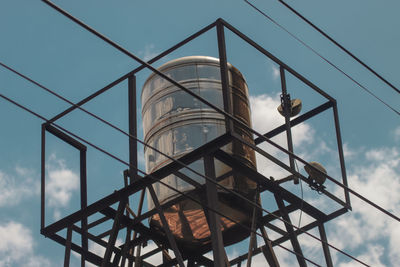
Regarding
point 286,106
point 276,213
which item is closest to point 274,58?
point 286,106

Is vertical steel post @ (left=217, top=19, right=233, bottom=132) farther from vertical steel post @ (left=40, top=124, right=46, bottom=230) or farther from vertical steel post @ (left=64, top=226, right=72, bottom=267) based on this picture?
vertical steel post @ (left=40, top=124, right=46, bottom=230)

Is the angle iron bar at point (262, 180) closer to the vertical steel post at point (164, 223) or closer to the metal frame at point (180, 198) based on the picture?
the metal frame at point (180, 198)

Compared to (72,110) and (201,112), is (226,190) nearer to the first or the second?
(201,112)

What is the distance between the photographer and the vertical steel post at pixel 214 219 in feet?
45.0

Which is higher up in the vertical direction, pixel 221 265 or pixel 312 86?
pixel 312 86

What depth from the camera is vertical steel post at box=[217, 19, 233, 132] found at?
47.3 ft

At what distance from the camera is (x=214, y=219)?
14.1 m

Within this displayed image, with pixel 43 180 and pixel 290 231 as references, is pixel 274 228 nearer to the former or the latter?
pixel 290 231

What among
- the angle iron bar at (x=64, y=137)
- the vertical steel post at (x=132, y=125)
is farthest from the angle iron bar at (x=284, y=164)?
the angle iron bar at (x=64, y=137)

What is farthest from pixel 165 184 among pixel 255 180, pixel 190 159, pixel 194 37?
pixel 194 37

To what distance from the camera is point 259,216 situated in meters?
16.4

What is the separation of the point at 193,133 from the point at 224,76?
130 centimetres

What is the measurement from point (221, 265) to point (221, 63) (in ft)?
11.7

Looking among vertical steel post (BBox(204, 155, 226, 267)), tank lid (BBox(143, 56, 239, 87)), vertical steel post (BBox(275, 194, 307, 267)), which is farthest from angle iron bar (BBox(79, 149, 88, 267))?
vertical steel post (BBox(275, 194, 307, 267))
